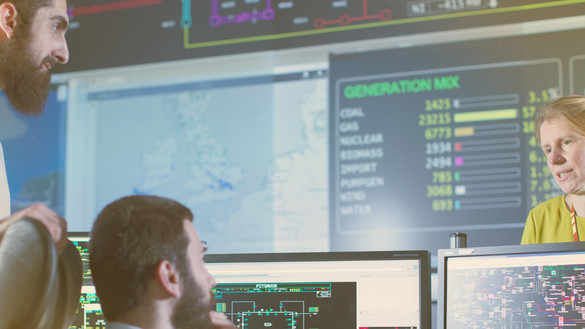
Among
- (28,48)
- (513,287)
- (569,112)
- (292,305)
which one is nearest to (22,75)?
(28,48)

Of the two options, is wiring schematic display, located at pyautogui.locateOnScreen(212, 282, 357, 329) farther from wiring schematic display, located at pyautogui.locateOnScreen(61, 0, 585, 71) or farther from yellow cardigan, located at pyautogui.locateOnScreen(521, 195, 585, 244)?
wiring schematic display, located at pyautogui.locateOnScreen(61, 0, 585, 71)

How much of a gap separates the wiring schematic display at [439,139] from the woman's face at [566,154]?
94 centimetres

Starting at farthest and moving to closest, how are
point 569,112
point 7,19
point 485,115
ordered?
point 485,115, point 569,112, point 7,19

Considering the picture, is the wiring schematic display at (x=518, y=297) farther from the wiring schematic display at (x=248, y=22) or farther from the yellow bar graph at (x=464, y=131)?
the wiring schematic display at (x=248, y=22)

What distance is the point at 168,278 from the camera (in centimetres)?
83

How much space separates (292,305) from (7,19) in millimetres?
958

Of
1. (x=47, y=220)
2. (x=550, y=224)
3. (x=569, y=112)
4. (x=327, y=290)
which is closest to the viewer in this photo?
(x=47, y=220)

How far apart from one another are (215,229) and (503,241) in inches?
52.3

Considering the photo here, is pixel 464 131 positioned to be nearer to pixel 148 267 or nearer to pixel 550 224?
pixel 550 224

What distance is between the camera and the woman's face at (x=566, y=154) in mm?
1900

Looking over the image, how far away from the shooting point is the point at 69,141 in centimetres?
363

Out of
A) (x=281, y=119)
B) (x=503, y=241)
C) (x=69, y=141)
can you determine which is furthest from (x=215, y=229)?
(x=503, y=241)

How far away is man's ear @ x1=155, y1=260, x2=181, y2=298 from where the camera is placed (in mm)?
821

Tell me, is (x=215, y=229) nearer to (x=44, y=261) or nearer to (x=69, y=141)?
(x=69, y=141)
